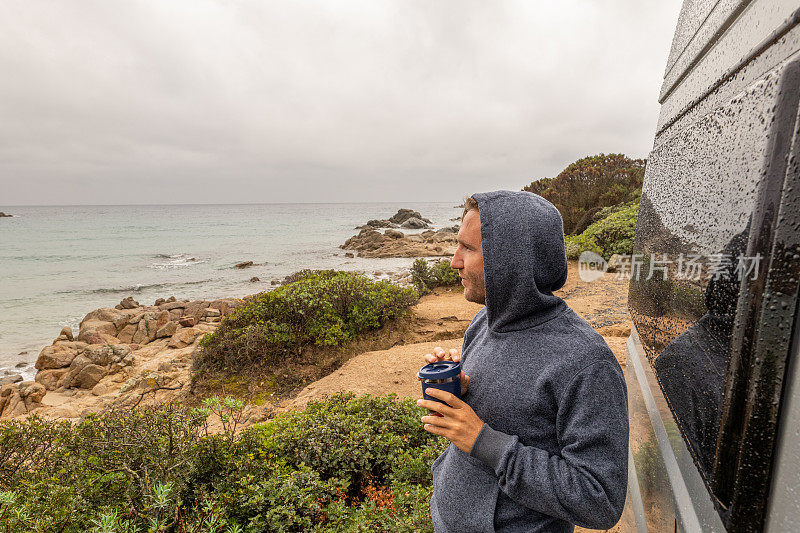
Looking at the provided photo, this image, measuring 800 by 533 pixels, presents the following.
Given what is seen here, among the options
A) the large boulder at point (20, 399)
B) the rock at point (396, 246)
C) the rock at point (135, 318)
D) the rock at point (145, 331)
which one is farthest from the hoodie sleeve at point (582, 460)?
the rock at point (396, 246)

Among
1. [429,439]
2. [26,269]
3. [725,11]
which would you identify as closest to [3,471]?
[429,439]

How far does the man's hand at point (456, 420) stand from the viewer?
1234 millimetres

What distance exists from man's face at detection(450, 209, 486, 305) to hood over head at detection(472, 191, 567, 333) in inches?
2.9

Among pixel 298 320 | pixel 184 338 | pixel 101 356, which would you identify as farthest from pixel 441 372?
pixel 184 338

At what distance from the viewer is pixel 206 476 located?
9.48 feet

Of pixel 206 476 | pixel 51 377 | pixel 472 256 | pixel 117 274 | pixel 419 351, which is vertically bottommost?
pixel 117 274

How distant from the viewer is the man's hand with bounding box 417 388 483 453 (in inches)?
48.6

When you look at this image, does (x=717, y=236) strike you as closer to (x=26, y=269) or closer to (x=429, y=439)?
(x=429, y=439)

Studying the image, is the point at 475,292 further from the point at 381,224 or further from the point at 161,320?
the point at 381,224

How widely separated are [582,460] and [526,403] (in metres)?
0.22

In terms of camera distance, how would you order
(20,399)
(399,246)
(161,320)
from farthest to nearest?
(399,246), (161,320), (20,399)

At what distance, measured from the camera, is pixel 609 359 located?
47.7 inches

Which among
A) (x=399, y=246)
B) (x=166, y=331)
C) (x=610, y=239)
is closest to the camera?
(x=166, y=331)

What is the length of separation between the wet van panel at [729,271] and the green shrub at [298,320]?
20.2ft
